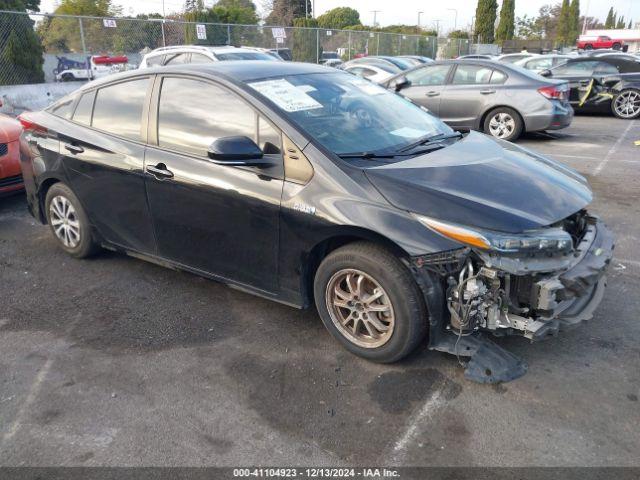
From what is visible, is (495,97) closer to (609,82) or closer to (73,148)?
(609,82)

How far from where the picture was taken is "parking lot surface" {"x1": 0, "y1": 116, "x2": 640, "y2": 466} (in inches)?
108

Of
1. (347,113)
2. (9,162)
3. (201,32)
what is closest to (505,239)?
(347,113)

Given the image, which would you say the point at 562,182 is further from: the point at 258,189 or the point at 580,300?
the point at 258,189

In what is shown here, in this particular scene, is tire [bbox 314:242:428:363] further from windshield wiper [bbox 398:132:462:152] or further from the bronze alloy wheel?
windshield wiper [bbox 398:132:462:152]

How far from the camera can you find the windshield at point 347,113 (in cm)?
364

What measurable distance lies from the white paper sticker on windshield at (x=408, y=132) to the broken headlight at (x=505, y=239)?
43.9 inches

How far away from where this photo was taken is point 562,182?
364cm

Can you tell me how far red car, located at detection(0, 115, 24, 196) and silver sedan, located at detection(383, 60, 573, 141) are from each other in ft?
20.2

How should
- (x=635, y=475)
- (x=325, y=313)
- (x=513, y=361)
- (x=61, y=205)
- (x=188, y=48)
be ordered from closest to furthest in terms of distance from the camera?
1. (x=635, y=475)
2. (x=513, y=361)
3. (x=325, y=313)
4. (x=61, y=205)
5. (x=188, y=48)

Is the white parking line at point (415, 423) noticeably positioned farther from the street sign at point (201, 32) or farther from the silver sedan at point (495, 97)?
the street sign at point (201, 32)

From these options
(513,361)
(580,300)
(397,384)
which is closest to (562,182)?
(580,300)

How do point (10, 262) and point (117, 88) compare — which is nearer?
point (117, 88)

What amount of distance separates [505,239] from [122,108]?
9.99 ft

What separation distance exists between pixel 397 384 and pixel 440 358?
39cm
